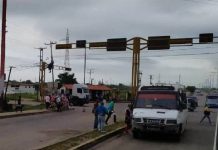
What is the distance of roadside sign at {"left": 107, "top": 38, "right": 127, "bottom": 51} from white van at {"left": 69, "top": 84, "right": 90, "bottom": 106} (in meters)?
22.7

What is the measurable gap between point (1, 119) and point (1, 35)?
1087cm

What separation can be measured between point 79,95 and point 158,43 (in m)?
26.9

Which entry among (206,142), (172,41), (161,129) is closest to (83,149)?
(161,129)

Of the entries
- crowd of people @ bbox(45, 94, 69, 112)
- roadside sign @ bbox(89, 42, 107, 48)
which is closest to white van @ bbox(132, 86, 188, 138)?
roadside sign @ bbox(89, 42, 107, 48)

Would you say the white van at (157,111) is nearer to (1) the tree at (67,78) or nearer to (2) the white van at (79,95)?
(2) the white van at (79,95)

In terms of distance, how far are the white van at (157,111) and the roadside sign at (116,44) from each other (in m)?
17.8

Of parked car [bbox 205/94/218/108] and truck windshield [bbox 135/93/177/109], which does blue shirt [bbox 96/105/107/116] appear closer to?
truck windshield [bbox 135/93/177/109]

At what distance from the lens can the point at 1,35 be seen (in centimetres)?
3844

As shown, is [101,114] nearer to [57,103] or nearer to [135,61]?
[135,61]

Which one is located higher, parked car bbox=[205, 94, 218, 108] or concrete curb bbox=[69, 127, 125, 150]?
parked car bbox=[205, 94, 218, 108]

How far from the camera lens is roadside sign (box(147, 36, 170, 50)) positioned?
124 feet

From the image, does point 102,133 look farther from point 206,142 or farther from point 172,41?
point 172,41

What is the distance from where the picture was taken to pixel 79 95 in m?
63.2

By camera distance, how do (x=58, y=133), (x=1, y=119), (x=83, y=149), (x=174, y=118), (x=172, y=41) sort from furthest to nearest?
(x=172, y=41) < (x=1, y=119) < (x=58, y=133) < (x=174, y=118) < (x=83, y=149)
